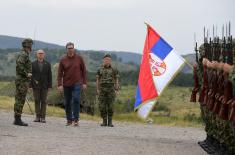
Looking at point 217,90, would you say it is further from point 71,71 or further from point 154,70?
point 71,71

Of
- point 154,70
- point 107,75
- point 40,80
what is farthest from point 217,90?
point 40,80

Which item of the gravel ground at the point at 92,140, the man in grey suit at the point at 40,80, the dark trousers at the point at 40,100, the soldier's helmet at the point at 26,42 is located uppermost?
the soldier's helmet at the point at 26,42

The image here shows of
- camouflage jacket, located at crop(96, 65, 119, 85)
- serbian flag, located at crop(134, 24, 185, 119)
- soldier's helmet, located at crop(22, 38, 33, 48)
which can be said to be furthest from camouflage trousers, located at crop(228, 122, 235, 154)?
camouflage jacket, located at crop(96, 65, 119, 85)

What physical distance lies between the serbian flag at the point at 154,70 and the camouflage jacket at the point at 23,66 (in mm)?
3221

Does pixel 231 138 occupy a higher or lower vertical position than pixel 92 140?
higher

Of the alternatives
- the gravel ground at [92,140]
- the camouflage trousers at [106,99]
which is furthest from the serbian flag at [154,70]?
the camouflage trousers at [106,99]

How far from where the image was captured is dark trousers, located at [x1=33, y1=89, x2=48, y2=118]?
65.6ft

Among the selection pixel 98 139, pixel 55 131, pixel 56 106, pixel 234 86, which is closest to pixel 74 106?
pixel 55 131

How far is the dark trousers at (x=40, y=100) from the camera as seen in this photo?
20.0 metres

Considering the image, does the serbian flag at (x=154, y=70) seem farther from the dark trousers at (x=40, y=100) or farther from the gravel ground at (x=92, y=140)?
the dark trousers at (x=40, y=100)

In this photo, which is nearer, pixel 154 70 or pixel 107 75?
pixel 154 70

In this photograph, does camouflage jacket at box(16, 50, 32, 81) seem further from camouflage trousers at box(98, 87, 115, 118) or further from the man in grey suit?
camouflage trousers at box(98, 87, 115, 118)

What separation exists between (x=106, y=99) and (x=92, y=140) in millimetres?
5102

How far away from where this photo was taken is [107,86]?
1984 cm
